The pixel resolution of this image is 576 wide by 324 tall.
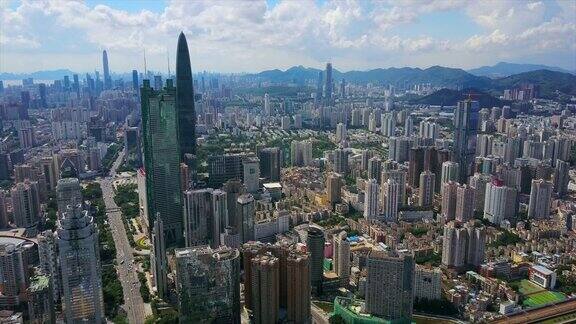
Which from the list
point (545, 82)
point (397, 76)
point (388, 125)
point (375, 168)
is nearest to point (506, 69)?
point (397, 76)

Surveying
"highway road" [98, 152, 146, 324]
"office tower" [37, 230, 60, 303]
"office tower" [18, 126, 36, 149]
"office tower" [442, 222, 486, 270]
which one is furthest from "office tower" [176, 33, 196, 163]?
"office tower" [18, 126, 36, 149]

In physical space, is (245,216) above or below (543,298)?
above

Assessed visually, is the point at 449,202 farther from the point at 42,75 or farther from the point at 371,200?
the point at 42,75

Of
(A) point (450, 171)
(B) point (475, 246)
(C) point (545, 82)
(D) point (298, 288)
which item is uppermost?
(C) point (545, 82)

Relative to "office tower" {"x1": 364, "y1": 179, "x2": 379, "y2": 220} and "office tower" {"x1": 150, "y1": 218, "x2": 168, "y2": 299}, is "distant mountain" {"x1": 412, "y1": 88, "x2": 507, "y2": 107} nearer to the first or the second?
"office tower" {"x1": 364, "y1": 179, "x2": 379, "y2": 220}

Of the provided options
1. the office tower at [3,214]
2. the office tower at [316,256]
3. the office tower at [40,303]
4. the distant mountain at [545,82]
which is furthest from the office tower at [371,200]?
the distant mountain at [545,82]

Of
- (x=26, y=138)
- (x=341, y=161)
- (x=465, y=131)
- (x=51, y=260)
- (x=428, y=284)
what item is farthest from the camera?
(x=26, y=138)

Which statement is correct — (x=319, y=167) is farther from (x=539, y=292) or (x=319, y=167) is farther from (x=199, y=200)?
(x=539, y=292)

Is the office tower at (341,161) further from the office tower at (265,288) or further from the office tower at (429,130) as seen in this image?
the office tower at (265,288)
